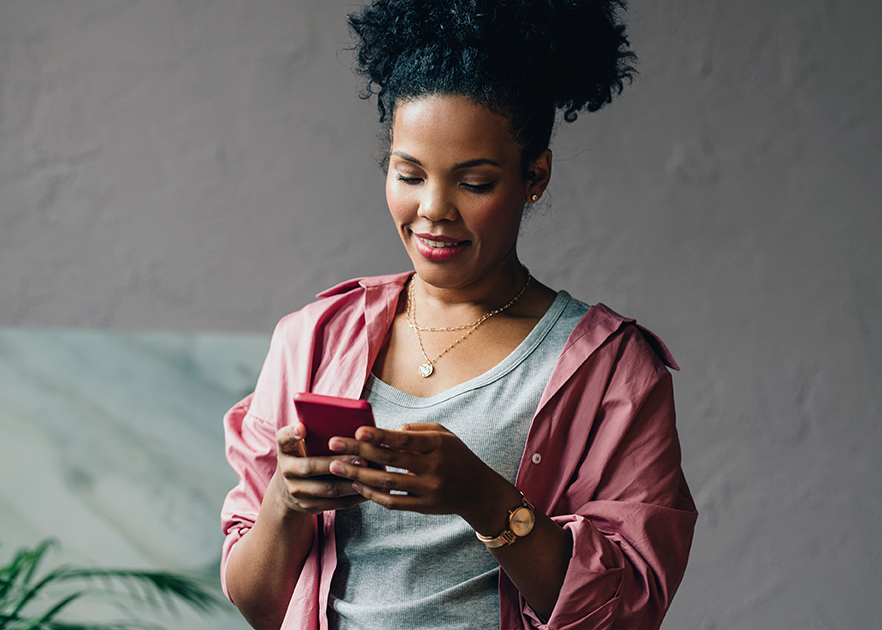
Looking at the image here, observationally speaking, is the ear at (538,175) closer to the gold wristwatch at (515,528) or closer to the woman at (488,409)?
the woman at (488,409)

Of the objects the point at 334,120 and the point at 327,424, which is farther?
the point at 334,120

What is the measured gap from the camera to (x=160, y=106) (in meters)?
2.01

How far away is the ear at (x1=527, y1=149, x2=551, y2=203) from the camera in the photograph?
1.03m

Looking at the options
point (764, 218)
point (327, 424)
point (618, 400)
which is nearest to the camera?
point (327, 424)

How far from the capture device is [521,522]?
2.92 ft

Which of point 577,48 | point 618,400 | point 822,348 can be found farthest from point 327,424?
point 822,348

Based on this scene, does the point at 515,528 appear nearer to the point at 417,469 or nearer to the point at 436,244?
the point at 417,469

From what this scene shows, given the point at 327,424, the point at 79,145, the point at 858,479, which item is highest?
the point at 79,145

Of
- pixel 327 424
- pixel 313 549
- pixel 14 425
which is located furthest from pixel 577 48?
pixel 14 425

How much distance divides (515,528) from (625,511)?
16 cm

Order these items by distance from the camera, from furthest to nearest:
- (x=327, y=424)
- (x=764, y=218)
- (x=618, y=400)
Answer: (x=764, y=218), (x=618, y=400), (x=327, y=424)

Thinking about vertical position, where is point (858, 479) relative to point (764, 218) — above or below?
below

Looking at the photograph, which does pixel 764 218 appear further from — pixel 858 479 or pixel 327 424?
pixel 327 424

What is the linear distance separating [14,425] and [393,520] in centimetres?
154
